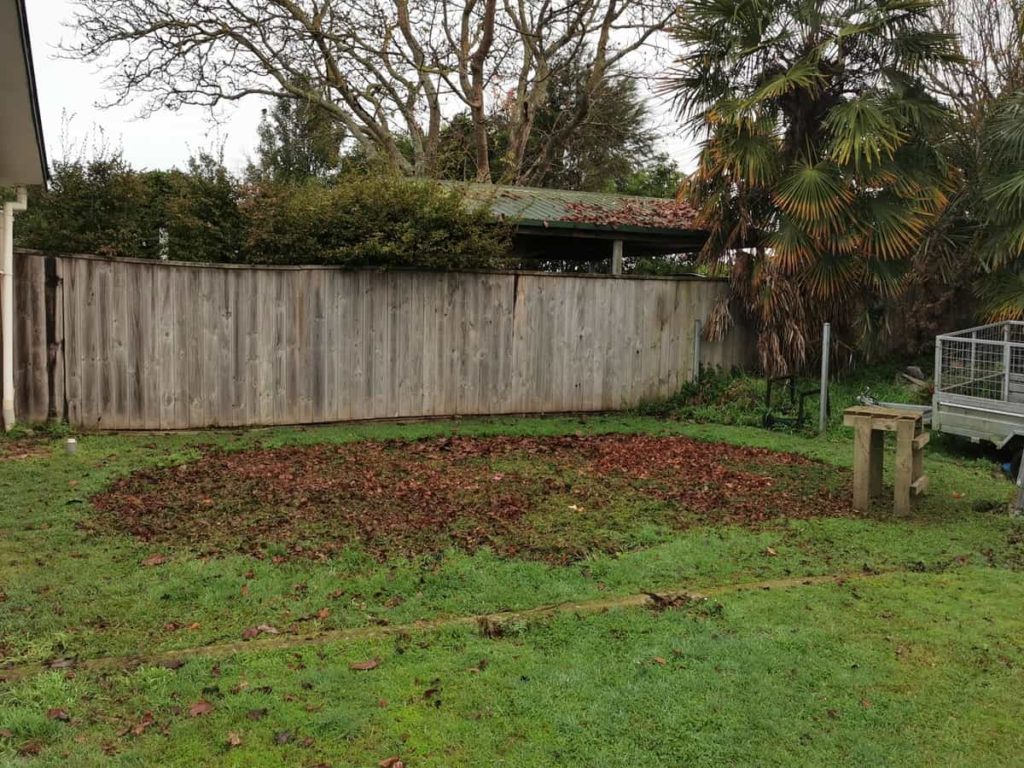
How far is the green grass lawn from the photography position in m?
2.68

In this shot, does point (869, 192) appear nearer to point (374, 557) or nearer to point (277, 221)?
point (277, 221)

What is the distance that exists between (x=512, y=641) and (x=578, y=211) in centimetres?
944

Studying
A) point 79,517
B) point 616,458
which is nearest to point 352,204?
point 616,458

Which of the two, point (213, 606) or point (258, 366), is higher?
point (258, 366)

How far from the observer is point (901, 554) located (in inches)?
192

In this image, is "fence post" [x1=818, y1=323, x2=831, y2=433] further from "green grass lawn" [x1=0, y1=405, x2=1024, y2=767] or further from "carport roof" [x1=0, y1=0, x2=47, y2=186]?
"carport roof" [x1=0, y1=0, x2=47, y2=186]

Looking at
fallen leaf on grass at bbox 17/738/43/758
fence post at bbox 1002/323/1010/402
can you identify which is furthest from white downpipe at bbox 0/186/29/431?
fence post at bbox 1002/323/1010/402

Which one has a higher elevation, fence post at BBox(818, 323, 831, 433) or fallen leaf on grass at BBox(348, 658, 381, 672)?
fence post at BBox(818, 323, 831, 433)

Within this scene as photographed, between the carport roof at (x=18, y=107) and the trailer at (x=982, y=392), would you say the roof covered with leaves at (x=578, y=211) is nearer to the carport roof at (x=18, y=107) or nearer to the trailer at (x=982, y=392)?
the trailer at (x=982, y=392)

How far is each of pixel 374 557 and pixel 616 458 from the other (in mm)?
3692

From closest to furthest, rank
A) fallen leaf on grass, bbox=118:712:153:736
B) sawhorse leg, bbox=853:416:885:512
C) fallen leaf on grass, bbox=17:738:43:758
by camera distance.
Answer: fallen leaf on grass, bbox=17:738:43:758 < fallen leaf on grass, bbox=118:712:153:736 < sawhorse leg, bbox=853:416:885:512

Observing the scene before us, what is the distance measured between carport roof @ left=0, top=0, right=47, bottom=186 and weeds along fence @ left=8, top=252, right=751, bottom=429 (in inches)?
34.5

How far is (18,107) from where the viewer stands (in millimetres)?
6328

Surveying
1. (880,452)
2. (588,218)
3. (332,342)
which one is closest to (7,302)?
→ (332,342)
